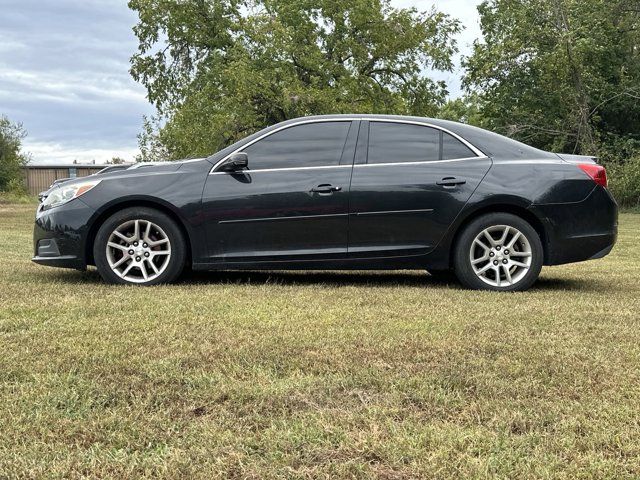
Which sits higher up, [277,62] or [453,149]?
[277,62]

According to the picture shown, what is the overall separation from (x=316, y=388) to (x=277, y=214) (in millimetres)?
2971

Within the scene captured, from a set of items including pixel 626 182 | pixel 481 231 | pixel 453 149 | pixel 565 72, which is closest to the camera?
pixel 481 231

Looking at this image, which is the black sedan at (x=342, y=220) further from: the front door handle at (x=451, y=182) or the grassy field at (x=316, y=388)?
the grassy field at (x=316, y=388)

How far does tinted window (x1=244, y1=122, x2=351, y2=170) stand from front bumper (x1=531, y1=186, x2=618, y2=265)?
1.82 meters

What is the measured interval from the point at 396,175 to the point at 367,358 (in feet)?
9.07

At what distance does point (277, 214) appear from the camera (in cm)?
546

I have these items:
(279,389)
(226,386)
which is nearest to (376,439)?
(279,389)

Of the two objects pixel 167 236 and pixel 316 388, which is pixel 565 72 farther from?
pixel 316 388

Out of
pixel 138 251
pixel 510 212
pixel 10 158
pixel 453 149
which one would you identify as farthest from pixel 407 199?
pixel 10 158

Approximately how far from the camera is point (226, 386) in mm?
2648

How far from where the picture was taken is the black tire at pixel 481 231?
5.41 metres

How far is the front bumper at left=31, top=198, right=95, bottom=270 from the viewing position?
545cm

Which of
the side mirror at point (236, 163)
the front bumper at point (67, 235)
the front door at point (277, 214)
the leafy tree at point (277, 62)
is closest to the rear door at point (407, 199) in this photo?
the front door at point (277, 214)

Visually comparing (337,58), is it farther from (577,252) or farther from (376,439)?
(376,439)
